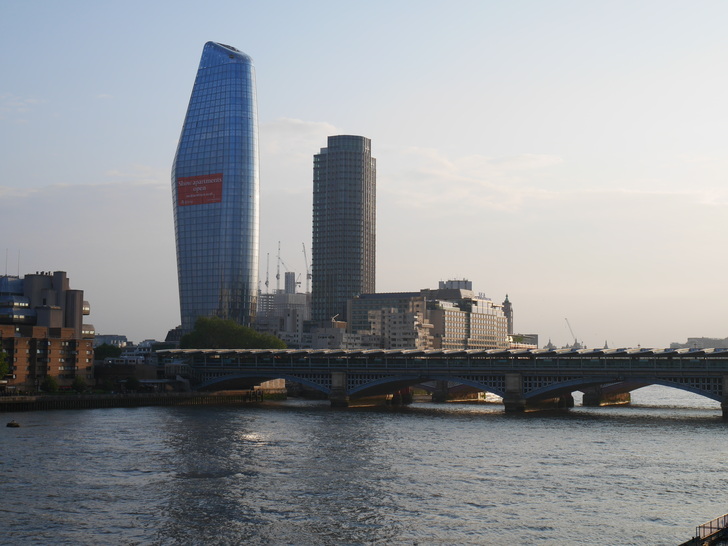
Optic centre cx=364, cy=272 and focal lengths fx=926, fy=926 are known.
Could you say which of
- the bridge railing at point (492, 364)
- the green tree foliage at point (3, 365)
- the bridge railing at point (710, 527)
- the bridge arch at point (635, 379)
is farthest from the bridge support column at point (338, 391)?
the bridge railing at point (710, 527)

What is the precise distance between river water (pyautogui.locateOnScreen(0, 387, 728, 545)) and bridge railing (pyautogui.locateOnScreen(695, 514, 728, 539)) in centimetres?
295

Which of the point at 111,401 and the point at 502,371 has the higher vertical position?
the point at 502,371

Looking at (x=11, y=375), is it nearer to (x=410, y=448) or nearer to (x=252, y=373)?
(x=252, y=373)

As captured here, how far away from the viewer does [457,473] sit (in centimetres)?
8788

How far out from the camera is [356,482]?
271 ft

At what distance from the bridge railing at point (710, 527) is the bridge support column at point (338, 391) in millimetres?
121696

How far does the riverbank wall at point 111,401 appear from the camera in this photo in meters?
153

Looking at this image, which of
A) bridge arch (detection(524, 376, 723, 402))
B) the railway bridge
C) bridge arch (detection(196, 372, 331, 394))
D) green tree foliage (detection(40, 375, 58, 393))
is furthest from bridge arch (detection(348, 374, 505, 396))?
green tree foliage (detection(40, 375, 58, 393))

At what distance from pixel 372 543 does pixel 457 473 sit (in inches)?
1107

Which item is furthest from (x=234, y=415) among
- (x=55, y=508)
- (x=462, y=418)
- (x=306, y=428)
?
(x=55, y=508)

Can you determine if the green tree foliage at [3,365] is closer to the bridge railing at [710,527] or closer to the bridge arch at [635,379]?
the bridge arch at [635,379]

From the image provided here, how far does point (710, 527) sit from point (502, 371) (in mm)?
105899

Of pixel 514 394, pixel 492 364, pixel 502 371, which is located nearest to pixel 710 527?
pixel 514 394

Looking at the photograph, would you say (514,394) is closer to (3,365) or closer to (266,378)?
(266,378)
